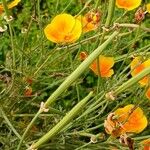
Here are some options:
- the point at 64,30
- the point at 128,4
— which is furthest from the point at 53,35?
the point at 128,4

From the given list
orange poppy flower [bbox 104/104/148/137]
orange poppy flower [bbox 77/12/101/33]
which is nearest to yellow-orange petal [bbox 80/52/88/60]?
orange poppy flower [bbox 77/12/101/33]

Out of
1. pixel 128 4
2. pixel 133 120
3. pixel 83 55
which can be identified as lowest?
pixel 133 120

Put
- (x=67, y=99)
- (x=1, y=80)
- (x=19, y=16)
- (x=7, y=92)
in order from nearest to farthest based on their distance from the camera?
1. (x=7, y=92)
2. (x=1, y=80)
3. (x=67, y=99)
4. (x=19, y=16)

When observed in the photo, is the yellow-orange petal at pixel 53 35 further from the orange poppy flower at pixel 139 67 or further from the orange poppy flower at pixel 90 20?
the orange poppy flower at pixel 139 67

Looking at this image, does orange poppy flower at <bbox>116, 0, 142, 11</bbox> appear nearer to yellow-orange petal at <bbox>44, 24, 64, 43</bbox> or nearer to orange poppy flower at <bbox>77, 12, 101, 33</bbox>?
orange poppy flower at <bbox>77, 12, 101, 33</bbox>

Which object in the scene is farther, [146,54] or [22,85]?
[22,85]

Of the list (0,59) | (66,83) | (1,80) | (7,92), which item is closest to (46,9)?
Answer: (0,59)

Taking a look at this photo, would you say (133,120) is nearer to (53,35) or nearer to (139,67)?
(139,67)

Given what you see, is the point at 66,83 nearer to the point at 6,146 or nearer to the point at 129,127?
the point at 129,127
